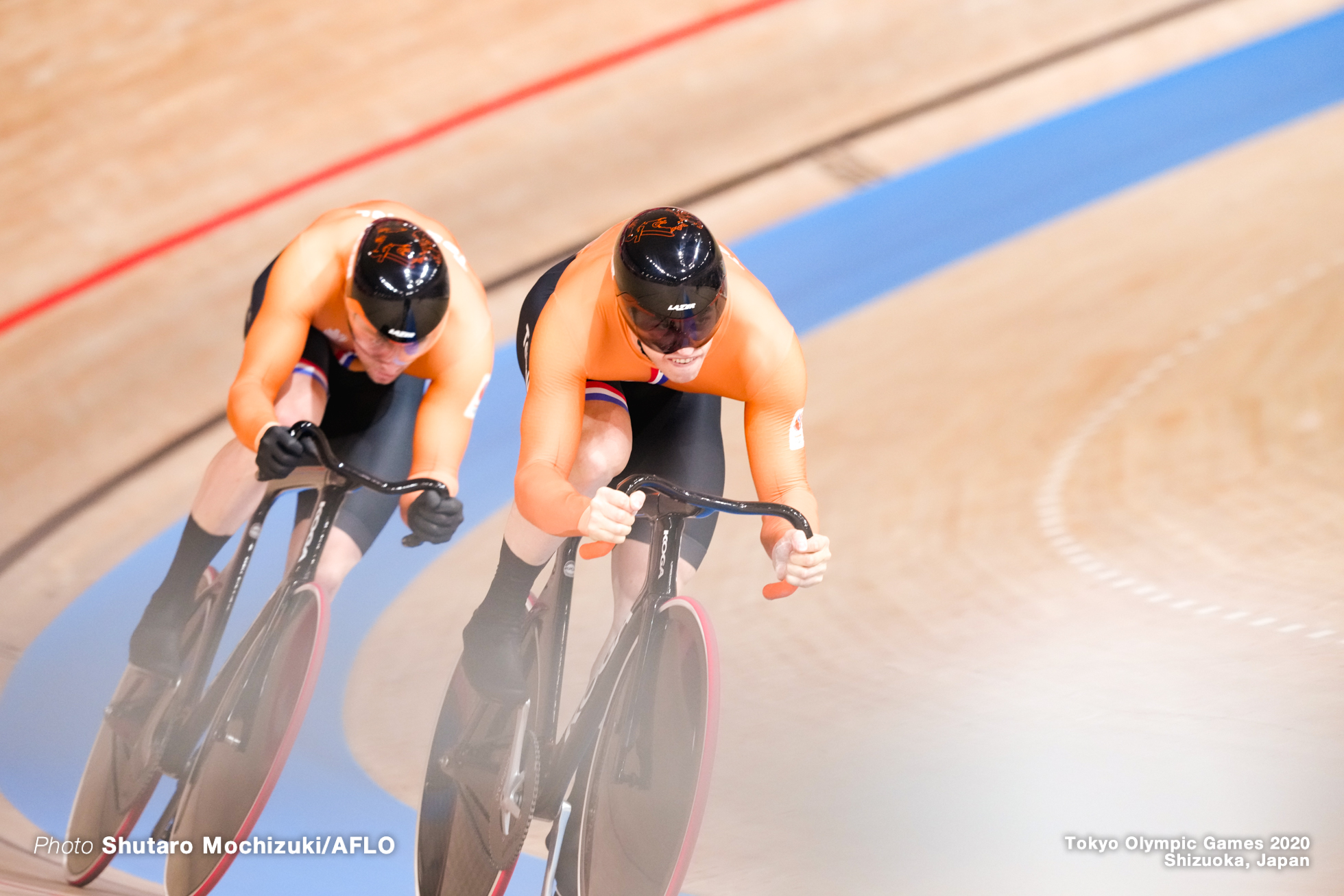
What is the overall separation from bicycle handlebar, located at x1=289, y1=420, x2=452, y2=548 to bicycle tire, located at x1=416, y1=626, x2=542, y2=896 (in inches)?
14.7

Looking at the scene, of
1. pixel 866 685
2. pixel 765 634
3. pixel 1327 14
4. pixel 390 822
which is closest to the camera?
pixel 390 822

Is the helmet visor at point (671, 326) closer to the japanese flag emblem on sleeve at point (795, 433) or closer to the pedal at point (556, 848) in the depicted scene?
the japanese flag emblem on sleeve at point (795, 433)

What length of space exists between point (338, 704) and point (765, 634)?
1070 mm

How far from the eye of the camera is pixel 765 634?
3268 mm

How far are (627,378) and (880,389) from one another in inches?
87.0

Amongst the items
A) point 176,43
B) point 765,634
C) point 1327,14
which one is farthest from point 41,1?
point 1327,14

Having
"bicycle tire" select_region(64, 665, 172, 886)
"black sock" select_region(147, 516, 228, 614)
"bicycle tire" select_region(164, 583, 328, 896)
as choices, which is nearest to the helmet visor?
"bicycle tire" select_region(164, 583, 328, 896)

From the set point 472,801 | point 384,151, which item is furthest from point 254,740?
point 384,151

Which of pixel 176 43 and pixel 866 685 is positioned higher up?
pixel 176 43

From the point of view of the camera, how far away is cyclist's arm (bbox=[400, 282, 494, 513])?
247 cm

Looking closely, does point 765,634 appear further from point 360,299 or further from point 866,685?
point 360,299

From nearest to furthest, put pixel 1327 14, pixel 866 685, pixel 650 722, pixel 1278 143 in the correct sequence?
pixel 650 722 → pixel 866 685 → pixel 1278 143 → pixel 1327 14

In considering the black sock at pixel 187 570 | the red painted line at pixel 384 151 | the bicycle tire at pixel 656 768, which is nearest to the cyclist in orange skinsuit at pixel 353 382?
the black sock at pixel 187 570

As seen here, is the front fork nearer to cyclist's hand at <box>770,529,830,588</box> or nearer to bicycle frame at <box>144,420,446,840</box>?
bicycle frame at <box>144,420,446,840</box>
